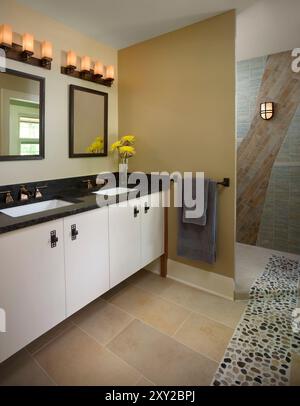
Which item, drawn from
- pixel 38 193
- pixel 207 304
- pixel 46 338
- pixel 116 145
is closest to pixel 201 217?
pixel 207 304

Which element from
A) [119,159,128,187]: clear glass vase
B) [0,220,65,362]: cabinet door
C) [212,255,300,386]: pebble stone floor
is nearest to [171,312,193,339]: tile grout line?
[212,255,300,386]: pebble stone floor

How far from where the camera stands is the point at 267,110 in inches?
116

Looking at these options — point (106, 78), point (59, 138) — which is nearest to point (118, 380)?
point (59, 138)

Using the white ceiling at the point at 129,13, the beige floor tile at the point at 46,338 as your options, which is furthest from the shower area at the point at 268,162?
the beige floor tile at the point at 46,338

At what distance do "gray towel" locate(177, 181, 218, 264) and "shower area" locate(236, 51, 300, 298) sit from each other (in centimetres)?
69

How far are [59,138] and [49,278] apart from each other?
1.21 m

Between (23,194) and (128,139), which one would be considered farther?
(128,139)

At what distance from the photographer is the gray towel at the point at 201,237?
212 cm

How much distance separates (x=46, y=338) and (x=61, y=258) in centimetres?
63

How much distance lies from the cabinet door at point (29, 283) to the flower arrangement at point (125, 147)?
47.9 inches

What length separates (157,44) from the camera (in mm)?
2336

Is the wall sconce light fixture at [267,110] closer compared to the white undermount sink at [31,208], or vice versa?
the white undermount sink at [31,208]

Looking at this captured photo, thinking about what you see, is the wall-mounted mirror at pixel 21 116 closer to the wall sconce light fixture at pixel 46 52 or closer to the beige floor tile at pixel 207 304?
the wall sconce light fixture at pixel 46 52

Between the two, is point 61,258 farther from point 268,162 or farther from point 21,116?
point 268,162
